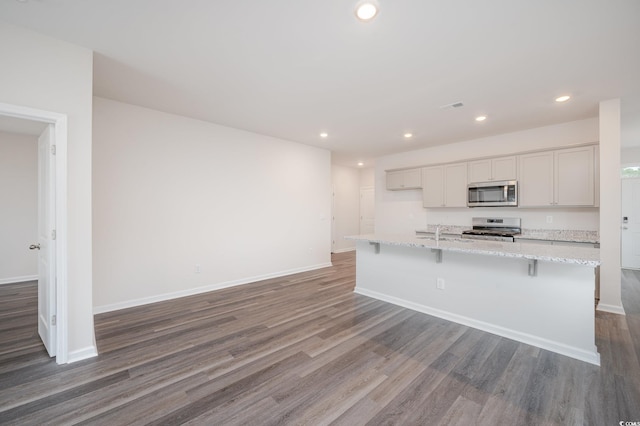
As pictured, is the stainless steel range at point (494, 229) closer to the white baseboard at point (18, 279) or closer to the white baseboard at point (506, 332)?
the white baseboard at point (506, 332)

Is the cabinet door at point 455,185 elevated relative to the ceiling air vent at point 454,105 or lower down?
lower down

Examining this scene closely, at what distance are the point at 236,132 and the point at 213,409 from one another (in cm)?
408

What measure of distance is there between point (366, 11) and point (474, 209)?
462 centimetres

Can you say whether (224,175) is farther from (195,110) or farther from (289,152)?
(289,152)

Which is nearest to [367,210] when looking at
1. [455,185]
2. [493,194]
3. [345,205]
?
[345,205]

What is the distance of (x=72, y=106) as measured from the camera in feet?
7.52

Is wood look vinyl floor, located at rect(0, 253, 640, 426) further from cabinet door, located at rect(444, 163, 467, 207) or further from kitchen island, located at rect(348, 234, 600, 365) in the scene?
cabinet door, located at rect(444, 163, 467, 207)

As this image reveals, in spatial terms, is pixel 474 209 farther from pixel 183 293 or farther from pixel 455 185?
pixel 183 293

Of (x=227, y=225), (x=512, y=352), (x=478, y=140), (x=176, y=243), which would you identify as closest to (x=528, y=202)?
(x=478, y=140)

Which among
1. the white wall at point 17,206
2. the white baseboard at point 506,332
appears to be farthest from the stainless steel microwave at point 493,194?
the white wall at point 17,206

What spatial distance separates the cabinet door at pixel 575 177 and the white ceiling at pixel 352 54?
1.87 feet

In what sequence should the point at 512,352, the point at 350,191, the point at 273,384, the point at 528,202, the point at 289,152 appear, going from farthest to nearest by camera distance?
the point at 350,191 → the point at 289,152 → the point at 528,202 → the point at 512,352 → the point at 273,384

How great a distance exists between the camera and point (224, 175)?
14.8ft

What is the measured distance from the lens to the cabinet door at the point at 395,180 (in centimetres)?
615
